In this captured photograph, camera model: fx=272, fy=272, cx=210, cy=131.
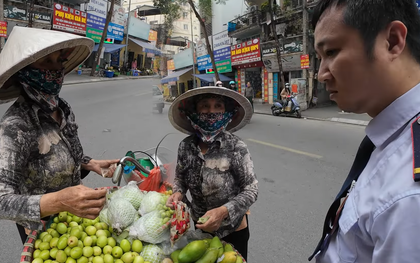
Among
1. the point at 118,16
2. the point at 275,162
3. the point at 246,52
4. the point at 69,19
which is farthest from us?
the point at 118,16

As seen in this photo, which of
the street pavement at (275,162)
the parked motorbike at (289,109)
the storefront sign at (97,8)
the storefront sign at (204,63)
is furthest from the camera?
the storefront sign at (97,8)

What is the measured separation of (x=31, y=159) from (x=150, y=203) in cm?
Answer: 63

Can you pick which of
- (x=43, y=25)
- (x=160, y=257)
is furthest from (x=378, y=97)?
(x=43, y=25)

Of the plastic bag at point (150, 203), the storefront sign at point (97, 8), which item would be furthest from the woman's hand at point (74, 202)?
the storefront sign at point (97, 8)

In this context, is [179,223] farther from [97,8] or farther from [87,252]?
[97,8]

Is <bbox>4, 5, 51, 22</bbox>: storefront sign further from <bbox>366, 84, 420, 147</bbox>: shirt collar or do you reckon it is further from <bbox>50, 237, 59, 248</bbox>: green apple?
<bbox>366, 84, 420, 147</bbox>: shirt collar

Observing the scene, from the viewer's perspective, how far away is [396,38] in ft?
2.35

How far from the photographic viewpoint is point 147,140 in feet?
21.0

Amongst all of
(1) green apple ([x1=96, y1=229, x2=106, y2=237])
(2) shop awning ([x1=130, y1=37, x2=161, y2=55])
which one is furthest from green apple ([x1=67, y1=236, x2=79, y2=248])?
(2) shop awning ([x1=130, y1=37, x2=161, y2=55])

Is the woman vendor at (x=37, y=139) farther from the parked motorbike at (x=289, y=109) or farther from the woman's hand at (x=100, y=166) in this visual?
the parked motorbike at (x=289, y=109)

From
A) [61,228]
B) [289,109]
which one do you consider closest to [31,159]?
[61,228]

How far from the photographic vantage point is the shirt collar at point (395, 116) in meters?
0.70

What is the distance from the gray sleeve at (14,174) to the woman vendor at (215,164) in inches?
27.0

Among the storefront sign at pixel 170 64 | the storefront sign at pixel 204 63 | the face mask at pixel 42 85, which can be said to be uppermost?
the storefront sign at pixel 170 64
